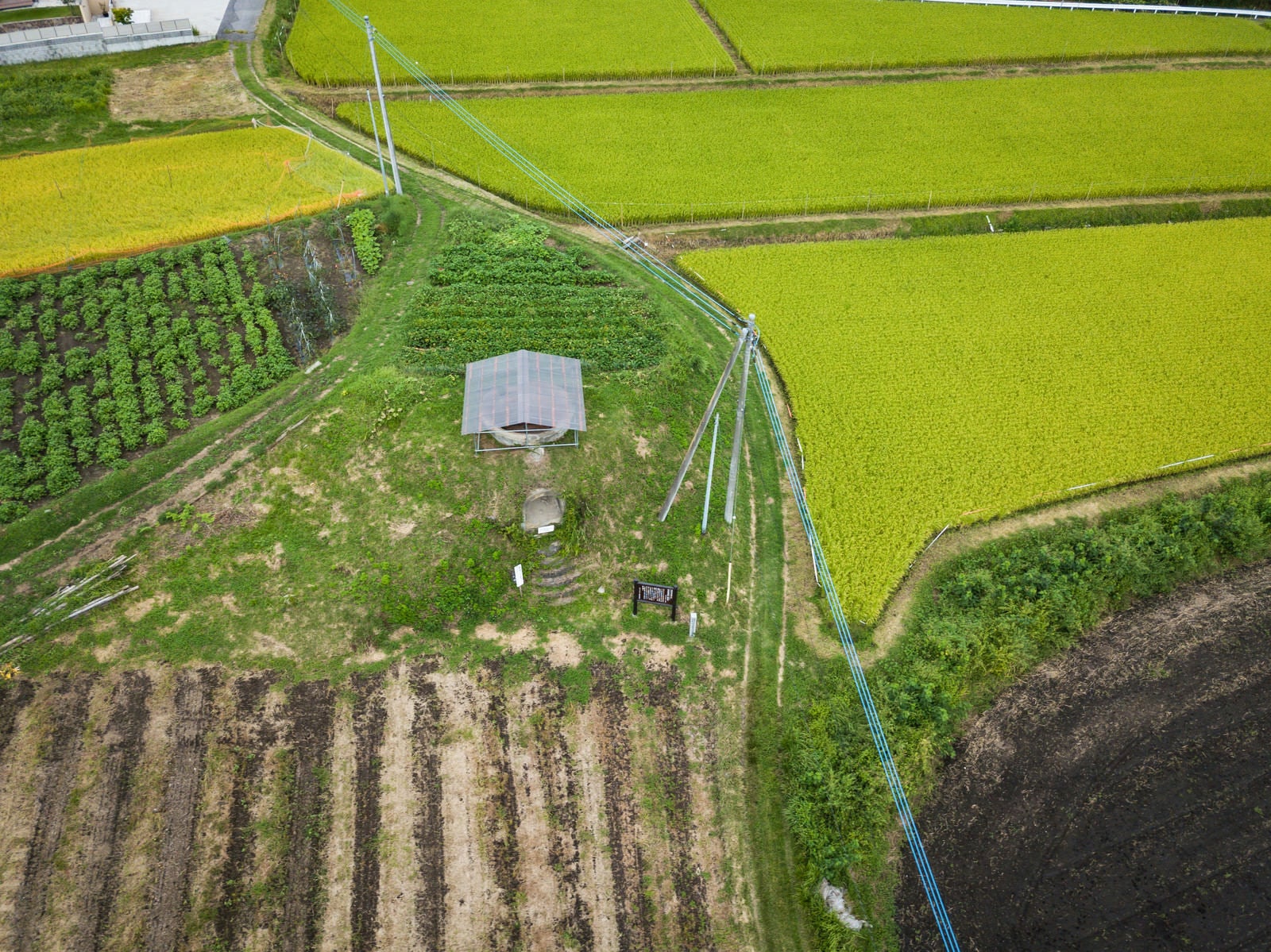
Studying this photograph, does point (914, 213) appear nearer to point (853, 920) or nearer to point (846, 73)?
point (846, 73)

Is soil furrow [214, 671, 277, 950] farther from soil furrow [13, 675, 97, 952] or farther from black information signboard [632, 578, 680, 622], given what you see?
black information signboard [632, 578, 680, 622]

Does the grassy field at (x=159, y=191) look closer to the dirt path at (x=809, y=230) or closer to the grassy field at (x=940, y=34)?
the dirt path at (x=809, y=230)

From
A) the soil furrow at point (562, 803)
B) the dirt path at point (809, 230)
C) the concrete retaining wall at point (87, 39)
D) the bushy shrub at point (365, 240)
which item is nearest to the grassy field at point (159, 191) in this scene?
the bushy shrub at point (365, 240)

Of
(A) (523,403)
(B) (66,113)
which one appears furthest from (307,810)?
(B) (66,113)

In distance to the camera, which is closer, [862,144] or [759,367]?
[759,367]

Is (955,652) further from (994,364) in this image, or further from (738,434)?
(994,364)
